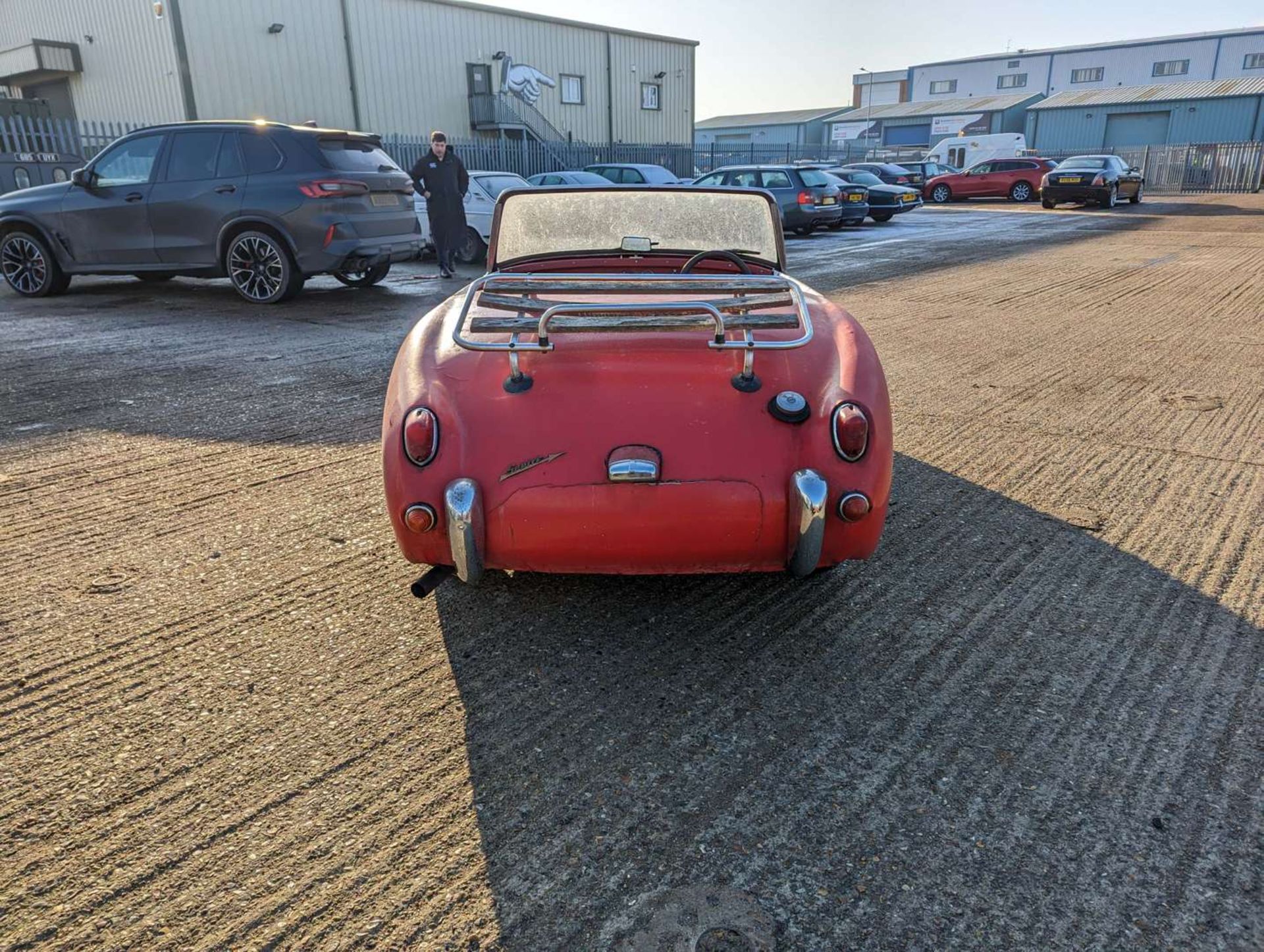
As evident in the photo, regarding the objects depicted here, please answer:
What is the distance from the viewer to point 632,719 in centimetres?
267

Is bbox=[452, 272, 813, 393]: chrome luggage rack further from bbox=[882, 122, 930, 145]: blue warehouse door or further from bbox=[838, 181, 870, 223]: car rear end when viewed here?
bbox=[882, 122, 930, 145]: blue warehouse door

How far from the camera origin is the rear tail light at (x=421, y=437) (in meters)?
2.83

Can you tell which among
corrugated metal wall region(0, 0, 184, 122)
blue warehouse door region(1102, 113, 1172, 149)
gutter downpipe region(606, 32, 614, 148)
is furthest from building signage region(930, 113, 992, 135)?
corrugated metal wall region(0, 0, 184, 122)

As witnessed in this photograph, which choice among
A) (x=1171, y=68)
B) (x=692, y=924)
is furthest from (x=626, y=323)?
(x=1171, y=68)

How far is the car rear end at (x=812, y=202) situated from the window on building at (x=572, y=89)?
55.2 ft

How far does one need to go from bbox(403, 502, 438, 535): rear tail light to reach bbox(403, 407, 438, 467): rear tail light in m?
0.14

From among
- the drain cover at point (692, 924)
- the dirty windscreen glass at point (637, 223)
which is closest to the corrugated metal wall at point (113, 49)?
the dirty windscreen glass at point (637, 223)

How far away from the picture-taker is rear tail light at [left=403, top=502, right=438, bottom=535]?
2.79m

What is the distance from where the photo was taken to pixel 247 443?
5.15 metres

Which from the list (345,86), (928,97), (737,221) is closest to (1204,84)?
(928,97)

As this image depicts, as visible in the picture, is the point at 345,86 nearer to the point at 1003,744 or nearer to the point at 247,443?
the point at 247,443

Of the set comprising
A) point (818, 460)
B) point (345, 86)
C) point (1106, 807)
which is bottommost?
point (1106, 807)

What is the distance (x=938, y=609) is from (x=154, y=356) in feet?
22.1

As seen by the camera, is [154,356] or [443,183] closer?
[154,356]
